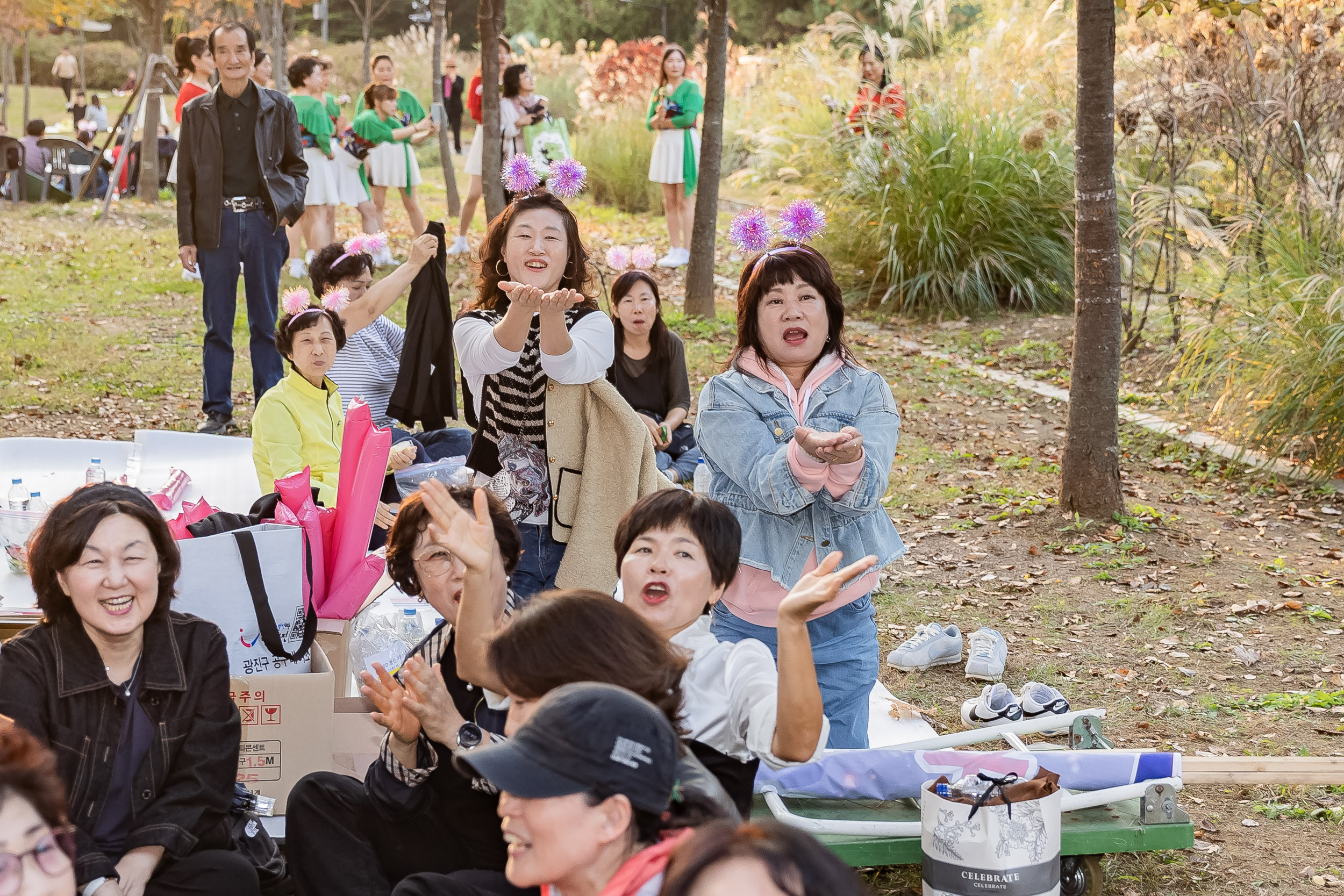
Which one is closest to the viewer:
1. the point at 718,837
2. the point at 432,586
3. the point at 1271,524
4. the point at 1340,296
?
the point at 718,837

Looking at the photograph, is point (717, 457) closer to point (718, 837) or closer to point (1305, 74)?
point (718, 837)

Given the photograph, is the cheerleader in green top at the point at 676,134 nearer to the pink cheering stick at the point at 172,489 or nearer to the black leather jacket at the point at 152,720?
the pink cheering stick at the point at 172,489

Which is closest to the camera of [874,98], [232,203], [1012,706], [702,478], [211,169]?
[1012,706]

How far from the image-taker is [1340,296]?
6324 millimetres

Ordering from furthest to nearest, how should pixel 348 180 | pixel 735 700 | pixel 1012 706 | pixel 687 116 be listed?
1. pixel 687 116
2. pixel 348 180
3. pixel 1012 706
4. pixel 735 700

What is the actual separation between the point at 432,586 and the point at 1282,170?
24.3 feet

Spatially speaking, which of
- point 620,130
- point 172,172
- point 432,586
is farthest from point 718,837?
point 620,130

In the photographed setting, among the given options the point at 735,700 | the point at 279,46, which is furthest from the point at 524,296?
the point at 279,46

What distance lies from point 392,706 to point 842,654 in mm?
1183

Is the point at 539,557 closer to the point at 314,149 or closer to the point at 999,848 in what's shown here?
the point at 999,848

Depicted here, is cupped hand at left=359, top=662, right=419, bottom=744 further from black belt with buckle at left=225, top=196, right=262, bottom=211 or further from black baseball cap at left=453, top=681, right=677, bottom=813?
black belt with buckle at left=225, top=196, right=262, bottom=211

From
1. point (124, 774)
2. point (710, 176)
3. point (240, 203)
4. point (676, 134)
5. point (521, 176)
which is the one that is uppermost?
point (676, 134)

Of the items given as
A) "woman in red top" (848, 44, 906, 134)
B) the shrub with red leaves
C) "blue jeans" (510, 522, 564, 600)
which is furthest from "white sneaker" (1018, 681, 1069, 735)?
the shrub with red leaves

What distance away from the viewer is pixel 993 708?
13.1ft
